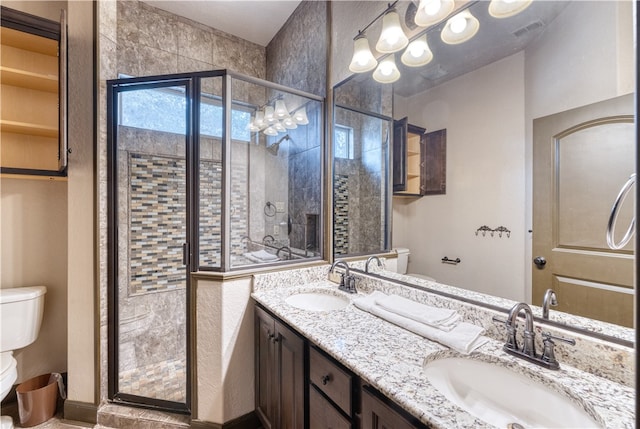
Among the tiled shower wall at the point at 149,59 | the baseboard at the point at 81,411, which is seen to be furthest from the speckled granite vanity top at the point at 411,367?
the baseboard at the point at 81,411

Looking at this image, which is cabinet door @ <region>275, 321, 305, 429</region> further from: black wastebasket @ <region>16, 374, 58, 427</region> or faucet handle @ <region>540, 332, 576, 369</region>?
black wastebasket @ <region>16, 374, 58, 427</region>

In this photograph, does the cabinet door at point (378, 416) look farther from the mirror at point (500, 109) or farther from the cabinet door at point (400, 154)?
the cabinet door at point (400, 154)

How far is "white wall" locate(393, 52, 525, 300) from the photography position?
1.04m

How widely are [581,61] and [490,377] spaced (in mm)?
1051

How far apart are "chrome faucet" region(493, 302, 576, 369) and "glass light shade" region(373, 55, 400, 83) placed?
1242 millimetres

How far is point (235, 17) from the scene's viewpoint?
2.38 meters

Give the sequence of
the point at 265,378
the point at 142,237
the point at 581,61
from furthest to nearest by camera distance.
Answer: the point at 142,237, the point at 265,378, the point at 581,61

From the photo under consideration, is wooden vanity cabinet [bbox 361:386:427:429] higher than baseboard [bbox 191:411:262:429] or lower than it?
higher

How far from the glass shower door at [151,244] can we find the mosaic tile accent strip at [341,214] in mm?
Answer: 978

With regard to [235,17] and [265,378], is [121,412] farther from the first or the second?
[235,17]

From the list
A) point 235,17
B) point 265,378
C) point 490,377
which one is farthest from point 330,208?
point 235,17

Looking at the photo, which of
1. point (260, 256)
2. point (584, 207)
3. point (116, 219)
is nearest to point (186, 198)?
point (116, 219)

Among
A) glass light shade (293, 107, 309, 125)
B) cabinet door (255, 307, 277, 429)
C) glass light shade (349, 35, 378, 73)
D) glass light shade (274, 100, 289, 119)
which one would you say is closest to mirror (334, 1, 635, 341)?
glass light shade (349, 35, 378, 73)

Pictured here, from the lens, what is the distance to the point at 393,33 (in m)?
1.37
